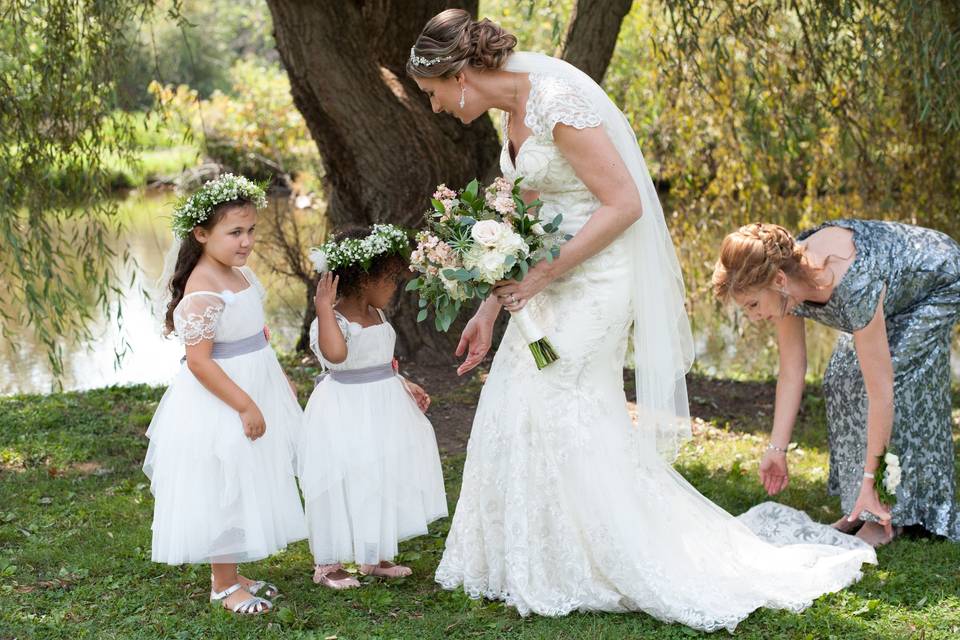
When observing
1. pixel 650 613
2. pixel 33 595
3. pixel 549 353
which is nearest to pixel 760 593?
pixel 650 613

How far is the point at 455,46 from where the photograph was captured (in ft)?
11.3

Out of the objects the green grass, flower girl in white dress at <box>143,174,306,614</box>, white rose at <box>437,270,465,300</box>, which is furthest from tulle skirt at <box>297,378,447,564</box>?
white rose at <box>437,270,465,300</box>

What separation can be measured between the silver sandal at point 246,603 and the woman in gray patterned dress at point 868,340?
1.98 metres

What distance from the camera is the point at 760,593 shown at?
12.0 ft

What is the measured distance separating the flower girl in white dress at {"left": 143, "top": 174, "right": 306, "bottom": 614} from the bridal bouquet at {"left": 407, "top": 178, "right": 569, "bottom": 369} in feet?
2.27

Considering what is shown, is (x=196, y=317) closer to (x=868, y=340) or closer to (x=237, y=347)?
→ (x=237, y=347)

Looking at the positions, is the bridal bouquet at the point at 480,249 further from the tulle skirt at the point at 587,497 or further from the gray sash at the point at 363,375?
the gray sash at the point at 363,375

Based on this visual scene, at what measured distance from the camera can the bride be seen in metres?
3.51

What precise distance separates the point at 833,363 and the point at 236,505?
2.51m

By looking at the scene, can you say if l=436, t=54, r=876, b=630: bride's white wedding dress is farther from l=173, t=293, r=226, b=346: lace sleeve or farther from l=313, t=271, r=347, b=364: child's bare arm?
l=173, t=293, r=226, b=346: lace sleeve

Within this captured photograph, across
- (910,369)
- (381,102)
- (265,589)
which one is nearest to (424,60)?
(265,589)

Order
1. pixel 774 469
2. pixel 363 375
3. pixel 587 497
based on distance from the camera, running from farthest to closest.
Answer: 1. pixel 774 469
2. pixel 363 375
3. pixel 587 497

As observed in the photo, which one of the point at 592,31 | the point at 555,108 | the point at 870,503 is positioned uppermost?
the point at 592,31

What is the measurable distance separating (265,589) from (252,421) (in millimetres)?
707
